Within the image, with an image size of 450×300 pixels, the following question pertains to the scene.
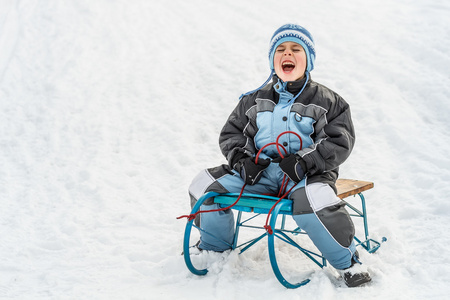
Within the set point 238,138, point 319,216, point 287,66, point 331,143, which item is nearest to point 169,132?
point 238,138

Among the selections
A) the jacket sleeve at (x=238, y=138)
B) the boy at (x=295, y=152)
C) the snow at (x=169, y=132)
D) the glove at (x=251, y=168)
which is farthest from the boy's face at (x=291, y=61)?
the snow at (x=169, y=132)

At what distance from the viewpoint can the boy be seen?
8.71 feet

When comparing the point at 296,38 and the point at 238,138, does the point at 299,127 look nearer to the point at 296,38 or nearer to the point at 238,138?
the point at 238,138

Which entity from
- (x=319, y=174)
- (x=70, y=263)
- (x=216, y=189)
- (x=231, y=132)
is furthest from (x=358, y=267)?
(x=70, y=263)

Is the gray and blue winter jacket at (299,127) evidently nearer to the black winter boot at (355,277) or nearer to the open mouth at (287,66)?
the open mouth at (287,66)

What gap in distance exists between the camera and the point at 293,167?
274 cm

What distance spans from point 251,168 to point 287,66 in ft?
2.45

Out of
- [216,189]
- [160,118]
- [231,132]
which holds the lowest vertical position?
[160,118]

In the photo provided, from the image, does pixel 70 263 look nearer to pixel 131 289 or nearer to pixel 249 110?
pixel 131 289

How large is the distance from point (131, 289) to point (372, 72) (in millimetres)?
4651

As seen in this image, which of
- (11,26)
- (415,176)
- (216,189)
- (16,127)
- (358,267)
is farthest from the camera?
(11,26)

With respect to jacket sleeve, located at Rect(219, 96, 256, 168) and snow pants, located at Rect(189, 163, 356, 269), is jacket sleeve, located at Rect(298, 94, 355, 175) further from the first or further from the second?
jacket sleeve, located at Rect(219, 96, 256, 168)

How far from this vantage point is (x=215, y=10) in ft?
27.5

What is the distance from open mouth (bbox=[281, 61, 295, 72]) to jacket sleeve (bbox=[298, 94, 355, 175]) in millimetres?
362
